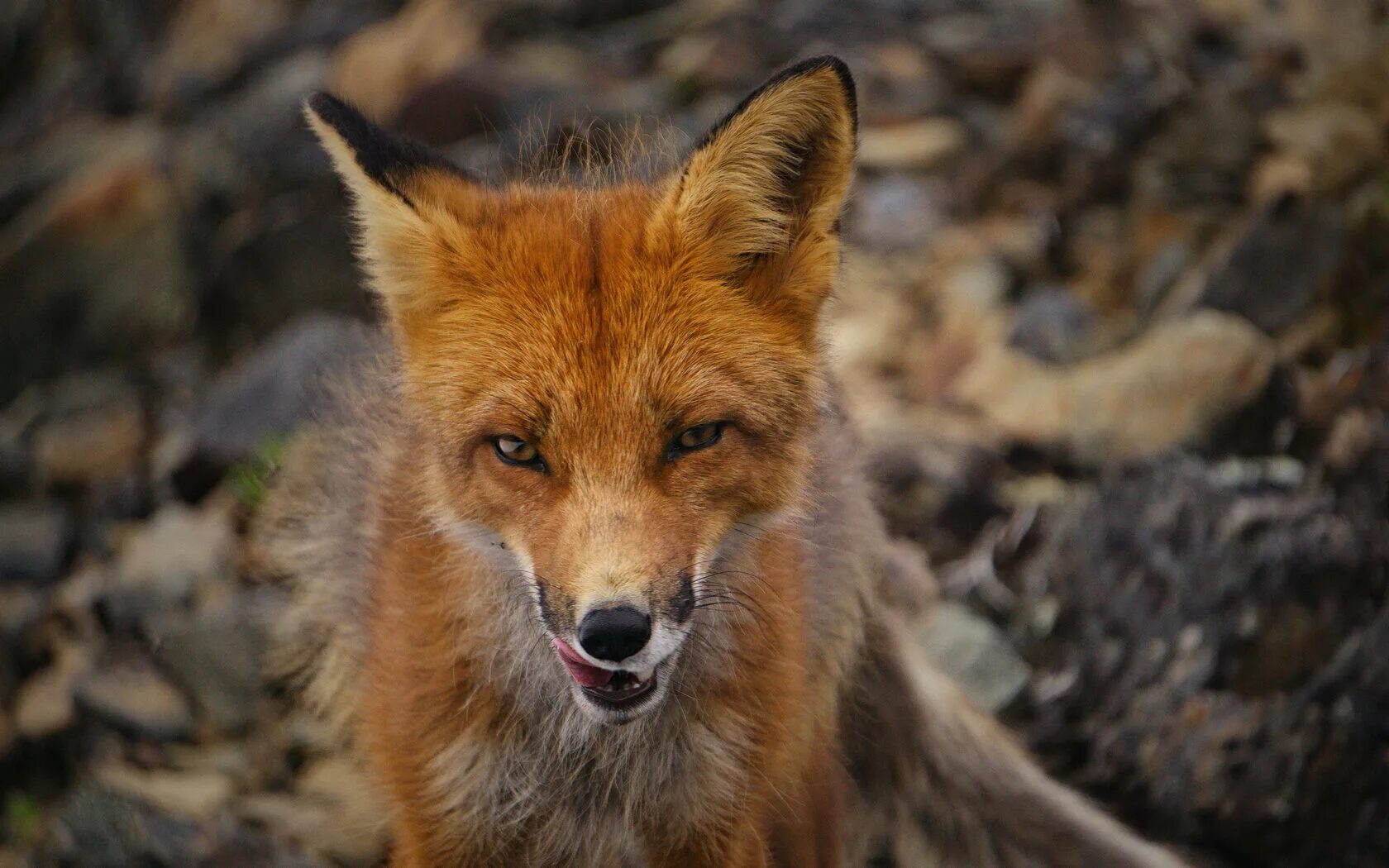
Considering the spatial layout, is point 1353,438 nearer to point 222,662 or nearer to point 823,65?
point 823,65

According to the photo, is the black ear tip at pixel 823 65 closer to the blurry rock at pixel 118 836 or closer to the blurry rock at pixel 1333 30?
the blurry rock at pixel 118 836

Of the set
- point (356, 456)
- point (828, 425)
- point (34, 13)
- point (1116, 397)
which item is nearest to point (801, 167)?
point (828, 425)

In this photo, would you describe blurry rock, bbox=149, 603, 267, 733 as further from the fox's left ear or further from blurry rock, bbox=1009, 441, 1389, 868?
blurry rock, bbox=1009, 441, 1389, 868

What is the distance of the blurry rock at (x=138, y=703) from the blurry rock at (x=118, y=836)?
1.86 feet

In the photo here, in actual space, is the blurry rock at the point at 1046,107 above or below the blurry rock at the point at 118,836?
above

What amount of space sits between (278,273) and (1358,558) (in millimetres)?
6247

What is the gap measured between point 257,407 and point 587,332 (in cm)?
400

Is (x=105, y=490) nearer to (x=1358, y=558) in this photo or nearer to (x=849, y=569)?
(x=849, y=569)

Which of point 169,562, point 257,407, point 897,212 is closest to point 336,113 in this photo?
point 169,562

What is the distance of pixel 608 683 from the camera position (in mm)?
2570

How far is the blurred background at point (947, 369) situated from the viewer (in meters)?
4.11

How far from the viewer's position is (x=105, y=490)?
20.6 feet

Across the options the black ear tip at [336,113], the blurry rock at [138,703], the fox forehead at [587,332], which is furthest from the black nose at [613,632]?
the blurry rock at [138,703]

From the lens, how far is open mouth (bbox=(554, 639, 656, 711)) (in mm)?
2564
